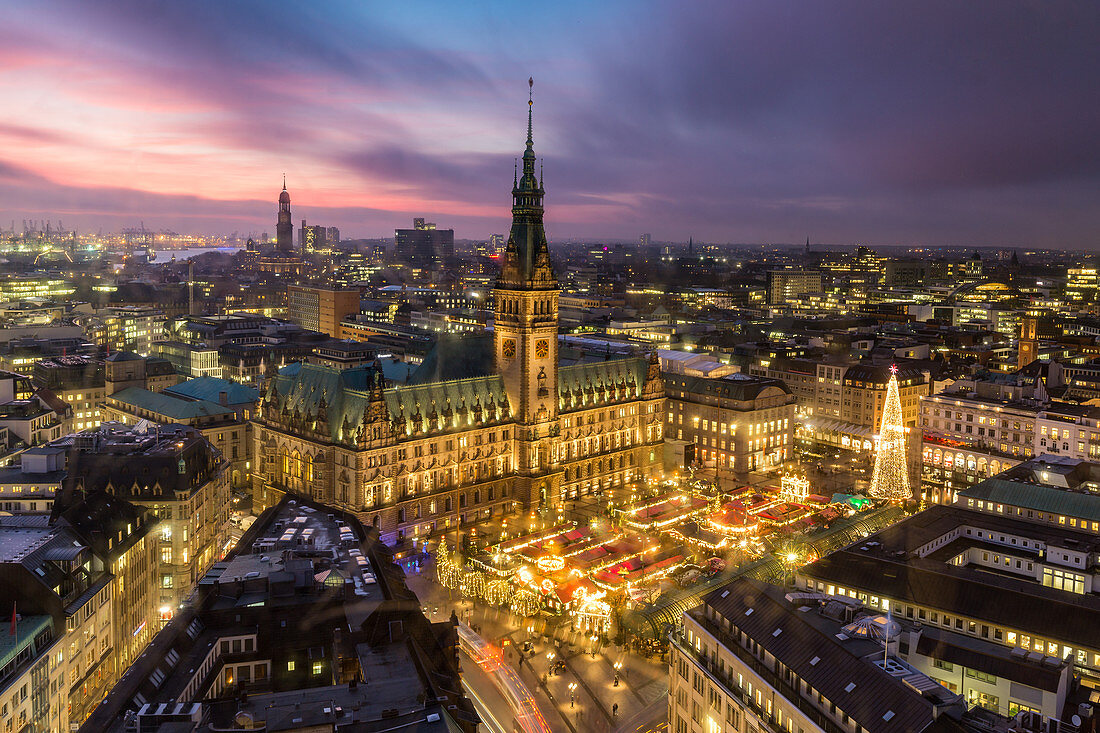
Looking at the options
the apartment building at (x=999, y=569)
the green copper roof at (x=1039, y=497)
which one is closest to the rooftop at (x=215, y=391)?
the apartment building at (x=999, y=569)

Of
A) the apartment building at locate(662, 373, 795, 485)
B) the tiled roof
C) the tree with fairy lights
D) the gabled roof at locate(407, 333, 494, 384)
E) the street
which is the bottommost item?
the street

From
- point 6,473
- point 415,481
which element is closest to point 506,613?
point 415,481

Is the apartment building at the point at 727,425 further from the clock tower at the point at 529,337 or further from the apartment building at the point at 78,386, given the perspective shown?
the apartment building at the point at 78,386

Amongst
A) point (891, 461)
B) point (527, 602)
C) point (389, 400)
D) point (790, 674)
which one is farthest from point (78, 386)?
point (790, 674)

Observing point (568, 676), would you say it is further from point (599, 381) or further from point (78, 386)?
point (78, 386)

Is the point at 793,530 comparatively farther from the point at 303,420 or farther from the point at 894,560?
the point at 303,420

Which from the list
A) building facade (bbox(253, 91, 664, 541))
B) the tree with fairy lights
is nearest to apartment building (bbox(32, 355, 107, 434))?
building facade (bbox(253, 91, 664, 541))

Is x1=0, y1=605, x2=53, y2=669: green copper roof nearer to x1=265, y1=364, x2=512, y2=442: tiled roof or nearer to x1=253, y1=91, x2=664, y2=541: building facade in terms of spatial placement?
x1=253, y1=91, x2=664, y2=541: building facade
